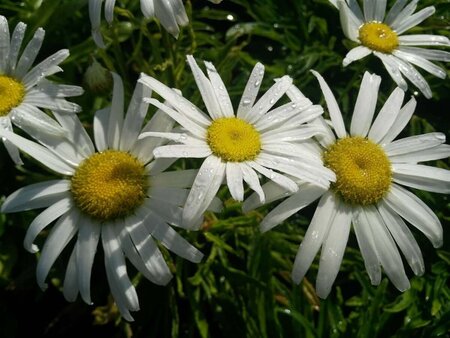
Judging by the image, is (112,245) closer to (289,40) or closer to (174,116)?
(174,116)

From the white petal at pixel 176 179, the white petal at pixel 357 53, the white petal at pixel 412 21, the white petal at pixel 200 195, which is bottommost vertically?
the white petal at pixel 200 195

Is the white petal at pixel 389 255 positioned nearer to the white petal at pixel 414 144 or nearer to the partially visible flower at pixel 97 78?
the white petal at pixel 414 144

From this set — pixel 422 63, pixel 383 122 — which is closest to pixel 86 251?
pixel 383 122

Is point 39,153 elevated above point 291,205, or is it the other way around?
point 291,205

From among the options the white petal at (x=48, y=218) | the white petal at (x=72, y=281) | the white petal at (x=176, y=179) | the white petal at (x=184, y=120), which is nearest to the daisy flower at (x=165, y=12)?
the white petal at (x=184, y=120)

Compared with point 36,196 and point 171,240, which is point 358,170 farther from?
point 36,196

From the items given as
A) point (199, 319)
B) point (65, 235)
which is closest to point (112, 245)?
point (65, 235)

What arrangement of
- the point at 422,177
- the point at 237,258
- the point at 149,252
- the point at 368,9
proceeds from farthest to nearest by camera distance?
the point at 237,258, the point at 368,9, the point at 422,177, the point at 149,252
